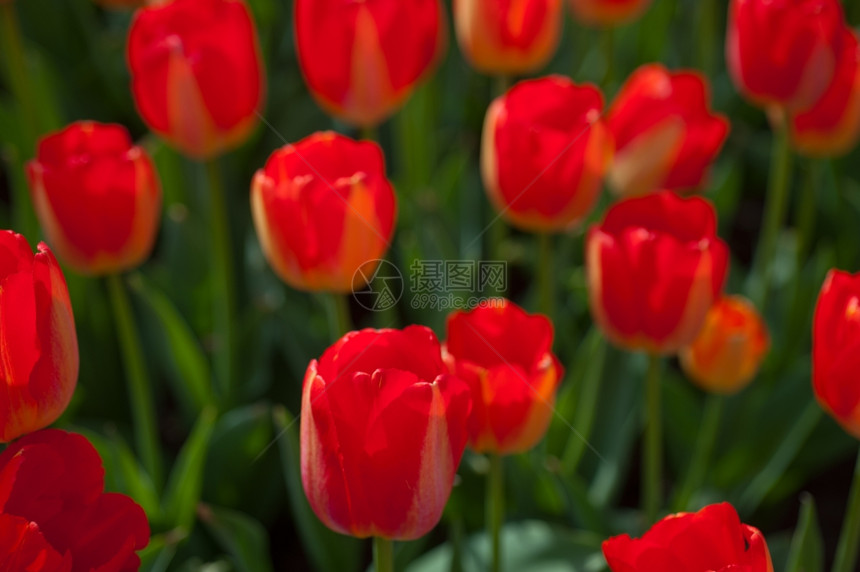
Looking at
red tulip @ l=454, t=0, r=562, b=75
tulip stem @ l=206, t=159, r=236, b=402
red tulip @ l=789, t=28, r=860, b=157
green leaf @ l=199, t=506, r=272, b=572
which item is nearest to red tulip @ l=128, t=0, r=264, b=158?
tulip stem @ l=206, t=159, r=236, b=402

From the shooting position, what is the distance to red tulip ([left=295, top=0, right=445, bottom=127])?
39.6 inches

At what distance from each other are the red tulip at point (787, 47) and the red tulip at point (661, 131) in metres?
0.06

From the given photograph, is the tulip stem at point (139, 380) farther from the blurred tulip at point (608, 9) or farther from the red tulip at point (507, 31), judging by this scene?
the blurred tulip at point (608, 9)

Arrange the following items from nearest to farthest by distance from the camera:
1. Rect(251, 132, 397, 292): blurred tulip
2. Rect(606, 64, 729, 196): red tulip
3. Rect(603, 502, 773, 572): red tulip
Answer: Rect(603, 502, 773, 572): red tulip → Rect(251, 132, 397, 292): blurred tulip → Rect(606, 64, 729, 196): red tulip

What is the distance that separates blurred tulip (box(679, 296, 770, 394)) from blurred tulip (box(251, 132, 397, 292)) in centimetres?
36

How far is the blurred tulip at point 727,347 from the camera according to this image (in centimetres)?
100

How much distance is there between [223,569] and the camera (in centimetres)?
97

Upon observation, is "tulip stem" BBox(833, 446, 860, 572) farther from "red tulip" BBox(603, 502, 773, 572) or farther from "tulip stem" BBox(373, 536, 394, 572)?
"tulip stem" BBox(373, 536, 394, 572)

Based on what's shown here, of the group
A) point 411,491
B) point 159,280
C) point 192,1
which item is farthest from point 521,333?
point 159,280

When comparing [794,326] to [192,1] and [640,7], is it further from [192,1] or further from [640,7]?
[192,1]

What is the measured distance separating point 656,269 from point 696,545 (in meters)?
0.30

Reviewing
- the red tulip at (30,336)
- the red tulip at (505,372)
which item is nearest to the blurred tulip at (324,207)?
the red tulip at (505,372)

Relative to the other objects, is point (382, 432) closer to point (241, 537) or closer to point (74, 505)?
point (74, 505)

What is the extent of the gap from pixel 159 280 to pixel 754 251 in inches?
40.0
